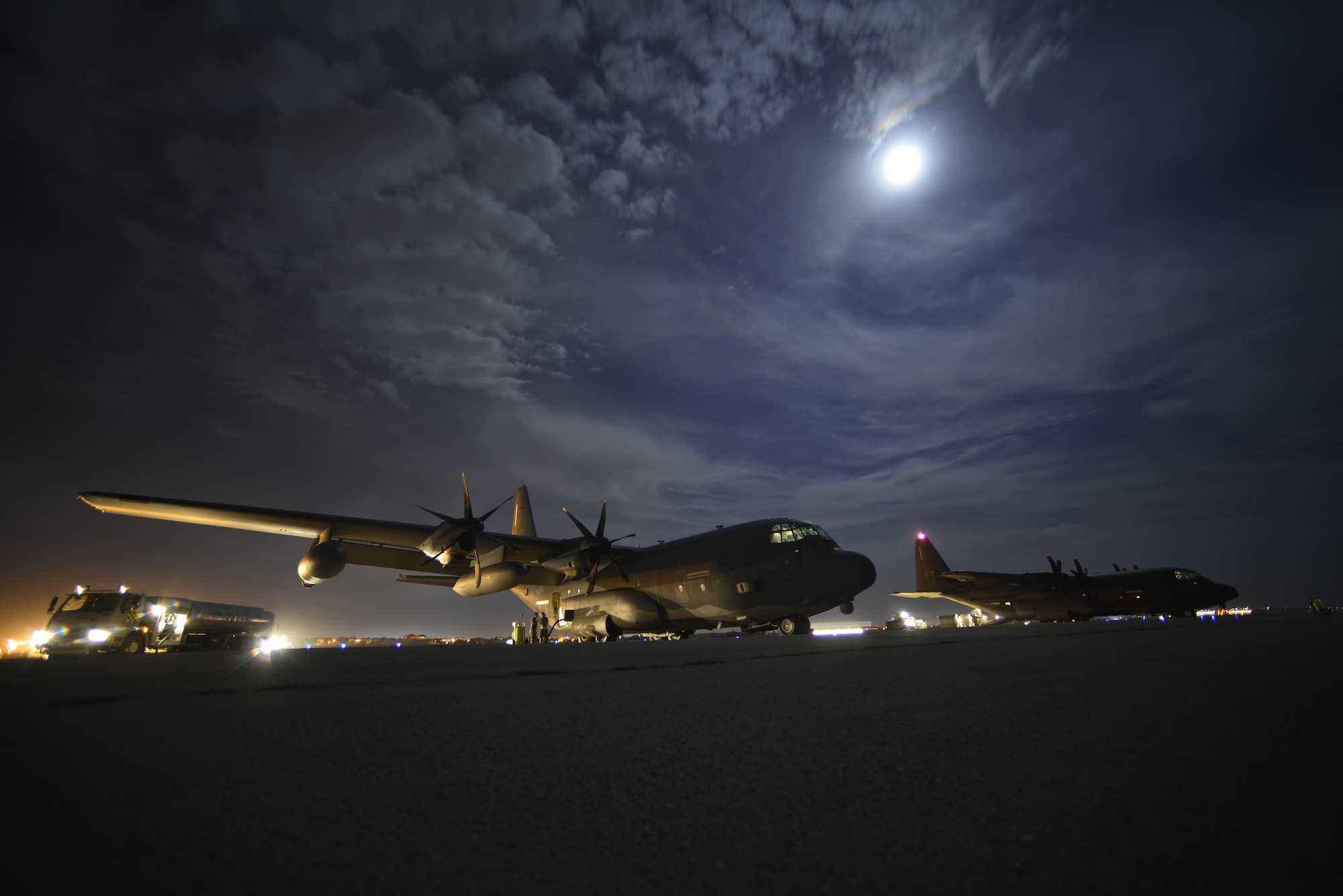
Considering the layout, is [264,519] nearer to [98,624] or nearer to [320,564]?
[320,564]

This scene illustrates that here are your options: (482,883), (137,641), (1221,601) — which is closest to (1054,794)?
(482,883)

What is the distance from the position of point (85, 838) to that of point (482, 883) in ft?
3.28

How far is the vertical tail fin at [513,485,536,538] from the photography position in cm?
3347

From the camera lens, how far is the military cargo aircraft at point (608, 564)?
588 inches

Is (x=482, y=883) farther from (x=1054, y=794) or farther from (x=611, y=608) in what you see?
(x=611, y=608)

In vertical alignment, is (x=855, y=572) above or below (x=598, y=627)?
above

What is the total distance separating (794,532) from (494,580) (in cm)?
1020

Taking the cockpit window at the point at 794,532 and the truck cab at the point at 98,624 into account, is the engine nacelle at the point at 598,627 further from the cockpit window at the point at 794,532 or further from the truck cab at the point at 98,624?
the truck cab at the point at 98,624

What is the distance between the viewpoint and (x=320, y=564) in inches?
544

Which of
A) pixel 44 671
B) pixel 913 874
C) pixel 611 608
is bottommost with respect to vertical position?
pixel 913 874

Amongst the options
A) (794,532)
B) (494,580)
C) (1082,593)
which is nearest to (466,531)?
(494,580)

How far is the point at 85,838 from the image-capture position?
127cm

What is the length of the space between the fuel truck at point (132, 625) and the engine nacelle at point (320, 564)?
7617 mm

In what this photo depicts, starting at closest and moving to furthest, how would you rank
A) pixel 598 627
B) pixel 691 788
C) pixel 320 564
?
1. pixel 691 788
2. pixel 320 564
3. pixel 598 627
